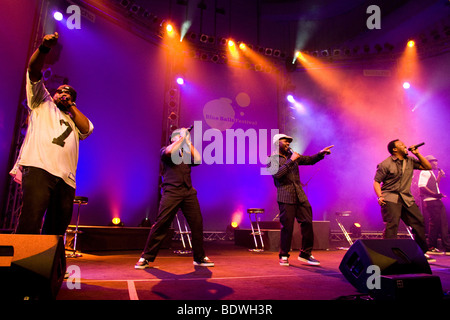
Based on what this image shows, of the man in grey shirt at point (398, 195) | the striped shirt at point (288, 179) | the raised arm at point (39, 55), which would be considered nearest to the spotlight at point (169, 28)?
the striped shirt at point (288, 179)

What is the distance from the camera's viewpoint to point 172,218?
3723 millimetres

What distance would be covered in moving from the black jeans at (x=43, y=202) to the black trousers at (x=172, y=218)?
1.18 metres

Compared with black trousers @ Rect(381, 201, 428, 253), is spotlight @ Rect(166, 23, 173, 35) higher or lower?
higher

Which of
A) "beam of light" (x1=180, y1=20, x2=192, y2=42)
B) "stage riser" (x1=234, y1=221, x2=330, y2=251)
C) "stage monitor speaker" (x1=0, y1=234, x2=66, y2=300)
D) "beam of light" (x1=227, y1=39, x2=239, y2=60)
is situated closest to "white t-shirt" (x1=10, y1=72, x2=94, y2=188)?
"stage monitor speaker" (x1=0, y1=234, x2=66, y2=300)

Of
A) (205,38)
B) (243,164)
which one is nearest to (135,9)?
(205,38)

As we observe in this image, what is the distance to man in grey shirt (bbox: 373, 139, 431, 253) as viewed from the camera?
3918 millimetres

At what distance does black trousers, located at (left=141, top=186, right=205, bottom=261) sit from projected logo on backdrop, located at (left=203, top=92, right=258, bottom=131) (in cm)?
606

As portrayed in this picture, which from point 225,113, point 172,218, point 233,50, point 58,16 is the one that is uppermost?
point 233,50

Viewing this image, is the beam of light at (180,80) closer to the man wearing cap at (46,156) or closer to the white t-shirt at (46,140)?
the man wearing cap at (46,156)

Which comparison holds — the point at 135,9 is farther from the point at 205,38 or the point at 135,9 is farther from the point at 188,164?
the point at 188,164

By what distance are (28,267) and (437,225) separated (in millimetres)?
7429

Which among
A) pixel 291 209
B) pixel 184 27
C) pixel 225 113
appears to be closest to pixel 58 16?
pixel 184 27

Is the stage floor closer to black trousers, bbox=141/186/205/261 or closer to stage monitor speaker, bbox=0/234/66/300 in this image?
black trousers, bbox=141/186/205/261

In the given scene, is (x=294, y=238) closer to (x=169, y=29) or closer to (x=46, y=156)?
(x=46, y=156)
